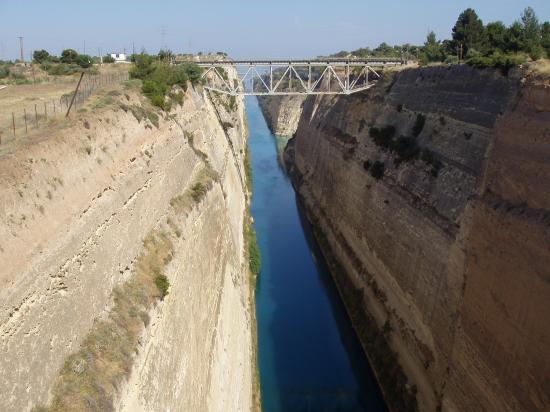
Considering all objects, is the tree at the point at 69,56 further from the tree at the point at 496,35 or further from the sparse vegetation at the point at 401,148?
the tree at the point at 496,35

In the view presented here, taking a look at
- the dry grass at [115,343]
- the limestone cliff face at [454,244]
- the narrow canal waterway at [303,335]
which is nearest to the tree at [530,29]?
the limestone cliff face at [454,244]

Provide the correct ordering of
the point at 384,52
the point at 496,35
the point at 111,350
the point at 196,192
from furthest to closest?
the point at 384,52 < the point at 496,35 < the point at 196,192 < the point at 111,350

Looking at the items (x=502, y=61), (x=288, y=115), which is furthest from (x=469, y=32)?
(x=288, y=115)

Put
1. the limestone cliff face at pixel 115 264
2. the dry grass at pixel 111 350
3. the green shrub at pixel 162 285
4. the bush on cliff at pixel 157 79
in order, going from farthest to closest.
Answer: the bush on cliff at pixel 157 79 → the green shrub at pixel 162 285 → the dry grass at pixel 111 350 → the limestone cliff face at pixel 115 264

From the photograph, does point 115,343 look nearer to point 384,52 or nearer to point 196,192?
point 196,192

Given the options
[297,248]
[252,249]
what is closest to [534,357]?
[252,249]

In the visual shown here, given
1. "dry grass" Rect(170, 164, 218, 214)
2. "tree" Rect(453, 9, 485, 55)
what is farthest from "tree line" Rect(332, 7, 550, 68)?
"dry grass" Rect(170, 164, 218, 214)
